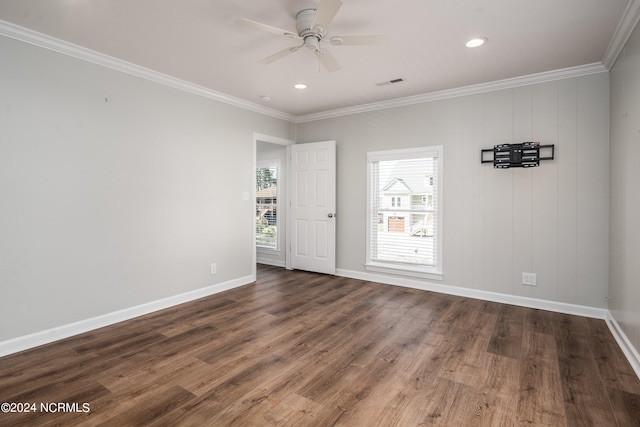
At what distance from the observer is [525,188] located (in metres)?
3.89

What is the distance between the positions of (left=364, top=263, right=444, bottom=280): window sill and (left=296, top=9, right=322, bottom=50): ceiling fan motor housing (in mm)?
3222

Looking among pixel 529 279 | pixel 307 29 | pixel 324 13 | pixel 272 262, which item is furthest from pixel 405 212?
pixel 324 13

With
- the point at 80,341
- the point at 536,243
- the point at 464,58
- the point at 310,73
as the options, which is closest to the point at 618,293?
the point at 536,243

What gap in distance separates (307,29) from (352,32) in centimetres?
49

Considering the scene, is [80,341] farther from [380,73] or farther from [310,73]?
[380,73]

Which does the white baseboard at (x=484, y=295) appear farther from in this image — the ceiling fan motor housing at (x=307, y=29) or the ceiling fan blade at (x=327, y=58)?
the ceiling fan motor housing at (x=307, y=29)

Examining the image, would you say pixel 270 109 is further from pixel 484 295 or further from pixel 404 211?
pixel 484 295

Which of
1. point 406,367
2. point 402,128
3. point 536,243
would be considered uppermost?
point 402,128

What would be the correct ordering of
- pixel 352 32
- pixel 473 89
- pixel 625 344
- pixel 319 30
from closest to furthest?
pixel 319 30 < pixel 625 344 < pixel 352 32 < pixel 473 89

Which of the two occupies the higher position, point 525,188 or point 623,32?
point 623,32

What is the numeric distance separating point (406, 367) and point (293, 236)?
11.8 feet

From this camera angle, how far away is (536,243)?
12.6 ft

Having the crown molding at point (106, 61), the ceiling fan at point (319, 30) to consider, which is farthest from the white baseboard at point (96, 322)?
the ceiling fan at point (319, 30)

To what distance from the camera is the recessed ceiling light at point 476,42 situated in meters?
2.94
